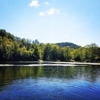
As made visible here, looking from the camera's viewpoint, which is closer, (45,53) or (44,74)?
(44,74)

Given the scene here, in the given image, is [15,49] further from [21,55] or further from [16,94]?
[16,94]

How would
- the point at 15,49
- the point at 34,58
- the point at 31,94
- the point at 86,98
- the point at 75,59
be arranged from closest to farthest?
the point at 86,98 < the point at 31,94 < the point at 15,49 < the point at 34,58 < the point at 75,59

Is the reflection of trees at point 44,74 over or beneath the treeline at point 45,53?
beneath

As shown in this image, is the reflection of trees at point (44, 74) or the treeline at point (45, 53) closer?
the reflection of trees at point (44, 74)

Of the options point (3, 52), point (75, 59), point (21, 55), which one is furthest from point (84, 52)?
point (3, 52)

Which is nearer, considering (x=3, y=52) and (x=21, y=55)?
(x=3, y=52)

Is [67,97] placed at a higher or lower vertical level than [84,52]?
lower

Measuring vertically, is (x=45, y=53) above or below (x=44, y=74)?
above

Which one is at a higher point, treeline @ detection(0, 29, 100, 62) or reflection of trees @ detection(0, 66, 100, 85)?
treeline @ detection(0, 29, 100, 62)

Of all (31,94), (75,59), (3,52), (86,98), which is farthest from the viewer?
(75,59)

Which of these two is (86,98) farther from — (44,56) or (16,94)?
(44,56)

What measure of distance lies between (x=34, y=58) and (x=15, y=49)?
2189 cm

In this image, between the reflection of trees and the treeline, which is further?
the treeline

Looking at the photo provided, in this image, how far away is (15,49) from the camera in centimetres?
14488
